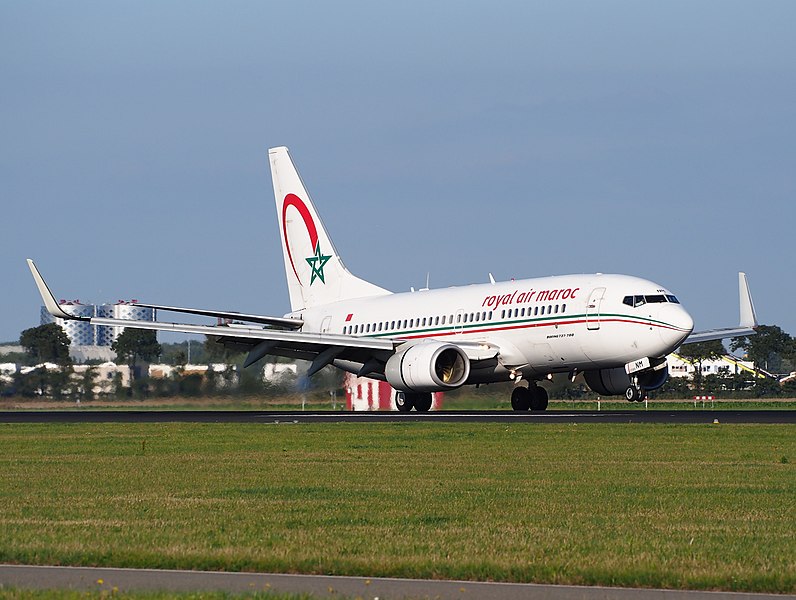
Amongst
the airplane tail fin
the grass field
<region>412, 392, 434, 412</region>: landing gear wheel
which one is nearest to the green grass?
the grass field

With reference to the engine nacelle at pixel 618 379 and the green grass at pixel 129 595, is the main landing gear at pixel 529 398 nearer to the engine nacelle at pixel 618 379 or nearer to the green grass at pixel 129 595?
the engine nacelle at pixel 618 379

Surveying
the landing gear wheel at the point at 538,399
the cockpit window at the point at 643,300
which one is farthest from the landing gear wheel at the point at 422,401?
the cockpit window at the point at 643,300

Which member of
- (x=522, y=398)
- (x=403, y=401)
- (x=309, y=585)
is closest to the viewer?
(x=309, y=585)

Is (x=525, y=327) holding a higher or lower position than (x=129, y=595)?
A: higher

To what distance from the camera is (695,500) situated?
704 inches

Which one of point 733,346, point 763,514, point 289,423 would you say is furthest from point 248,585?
point 733,346

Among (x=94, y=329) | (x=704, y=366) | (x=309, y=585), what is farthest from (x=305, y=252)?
(x=704, y=366)

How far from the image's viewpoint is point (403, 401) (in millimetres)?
51688

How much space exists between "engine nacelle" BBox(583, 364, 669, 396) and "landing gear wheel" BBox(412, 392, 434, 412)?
5598 mm

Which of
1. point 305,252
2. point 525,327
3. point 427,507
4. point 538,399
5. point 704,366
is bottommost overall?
point 427,507

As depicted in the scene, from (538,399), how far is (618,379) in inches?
118

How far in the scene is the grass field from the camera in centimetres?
1291

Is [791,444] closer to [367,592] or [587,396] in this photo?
[367,592]

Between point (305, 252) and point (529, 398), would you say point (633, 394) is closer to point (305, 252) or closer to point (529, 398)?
point (529, 398)
